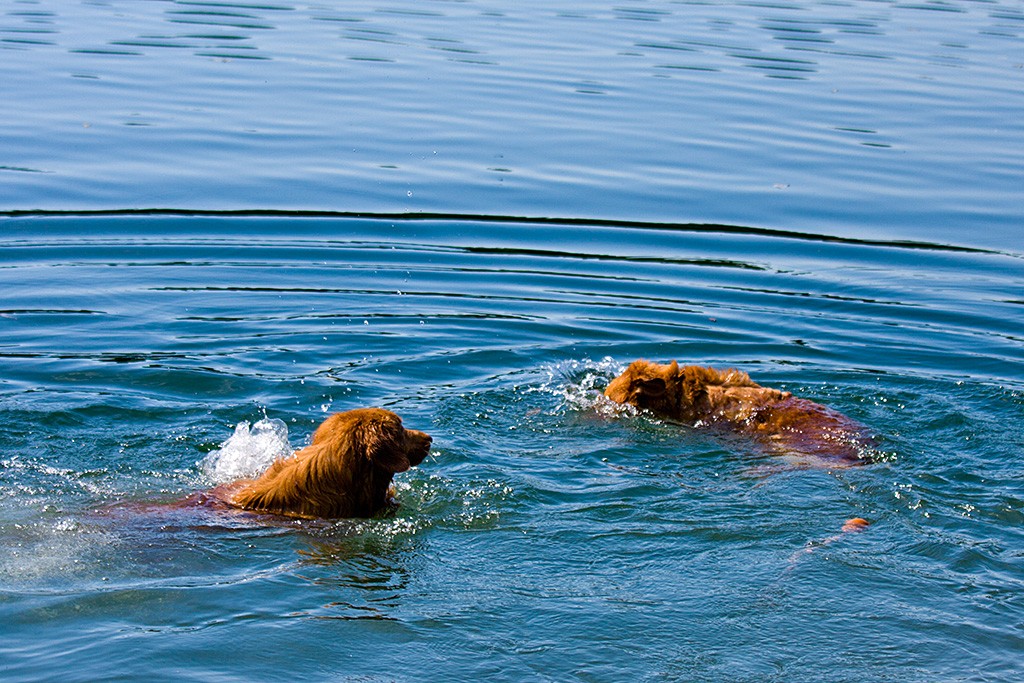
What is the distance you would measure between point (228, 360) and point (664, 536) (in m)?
4.43

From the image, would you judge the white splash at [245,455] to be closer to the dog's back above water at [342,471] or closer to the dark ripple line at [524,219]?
the dog's back above water at [342,471]

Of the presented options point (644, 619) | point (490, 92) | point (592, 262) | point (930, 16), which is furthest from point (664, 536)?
point (930, 16)

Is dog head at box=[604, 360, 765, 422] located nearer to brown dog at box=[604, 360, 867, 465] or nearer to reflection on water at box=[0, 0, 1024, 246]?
brown dog at box=[604, 360, 867, 465]

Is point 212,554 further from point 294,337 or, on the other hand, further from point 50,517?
point 294,337

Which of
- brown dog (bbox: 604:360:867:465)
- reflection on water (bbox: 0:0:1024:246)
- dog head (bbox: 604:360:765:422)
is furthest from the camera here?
reflection on water (bbox: 0:0:1024:246)

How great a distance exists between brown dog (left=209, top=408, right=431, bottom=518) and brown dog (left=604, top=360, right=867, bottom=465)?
7.85 feet

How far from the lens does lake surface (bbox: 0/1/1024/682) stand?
21.0 feet

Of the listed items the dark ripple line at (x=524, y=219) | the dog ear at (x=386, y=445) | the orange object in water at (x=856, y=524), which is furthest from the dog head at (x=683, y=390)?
the dark ripple line at (x=524, y=219)

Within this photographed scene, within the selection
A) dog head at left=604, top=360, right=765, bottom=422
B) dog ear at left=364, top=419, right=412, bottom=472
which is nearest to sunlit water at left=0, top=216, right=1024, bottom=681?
dog head at left=604, top=360, right=765, bottom=422

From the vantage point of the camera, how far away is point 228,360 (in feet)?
34.6

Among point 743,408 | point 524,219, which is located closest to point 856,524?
point 743,408

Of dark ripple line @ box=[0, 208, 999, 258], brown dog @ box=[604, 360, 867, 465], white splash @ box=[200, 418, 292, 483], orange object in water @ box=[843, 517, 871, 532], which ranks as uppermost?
dark ripple line @ box=[0, 208, 999, 258]

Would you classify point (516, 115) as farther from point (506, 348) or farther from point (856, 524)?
point (856, 524)

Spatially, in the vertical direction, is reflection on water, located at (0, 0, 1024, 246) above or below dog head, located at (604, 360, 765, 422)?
above
